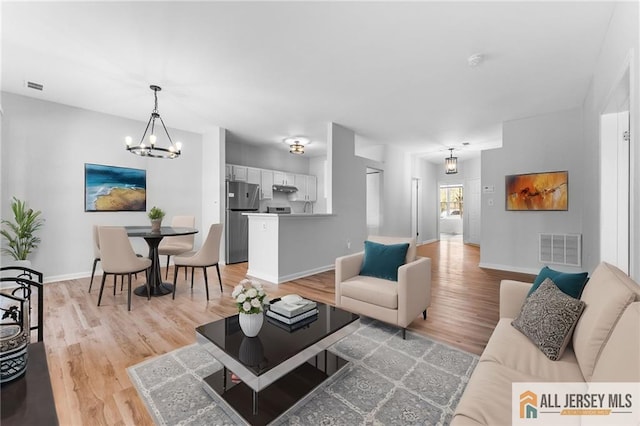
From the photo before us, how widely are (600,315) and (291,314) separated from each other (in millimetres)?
1554

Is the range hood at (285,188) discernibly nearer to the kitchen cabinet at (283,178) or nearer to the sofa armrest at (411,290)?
the kitchen cabinet at (283,178)

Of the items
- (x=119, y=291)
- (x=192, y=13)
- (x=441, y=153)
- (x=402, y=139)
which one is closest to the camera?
(x=192, y=13)

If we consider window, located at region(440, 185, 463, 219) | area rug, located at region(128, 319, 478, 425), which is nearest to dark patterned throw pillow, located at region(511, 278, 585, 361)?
area rug, located at region(128, 319, 478, 425)

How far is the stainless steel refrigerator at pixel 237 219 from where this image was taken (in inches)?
220

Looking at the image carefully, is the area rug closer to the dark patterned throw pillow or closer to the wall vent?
the dark patterned throw pillow

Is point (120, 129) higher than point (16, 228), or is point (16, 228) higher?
point (120, 129)

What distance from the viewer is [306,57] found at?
286 centimetres

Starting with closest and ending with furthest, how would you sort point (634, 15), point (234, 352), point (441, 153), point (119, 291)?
point (234, 352)
point (634, 15)
point (119, 291)
point (441, 153)

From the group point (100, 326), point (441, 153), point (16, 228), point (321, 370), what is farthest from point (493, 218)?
point (16, 228)

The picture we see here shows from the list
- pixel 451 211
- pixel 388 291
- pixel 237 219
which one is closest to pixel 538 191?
pixel 388 291

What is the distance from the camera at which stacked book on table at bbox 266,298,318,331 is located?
1827 millimetres

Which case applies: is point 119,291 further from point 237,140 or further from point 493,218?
point 493,218

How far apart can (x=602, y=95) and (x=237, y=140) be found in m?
5.91

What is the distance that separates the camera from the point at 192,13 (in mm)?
2211
